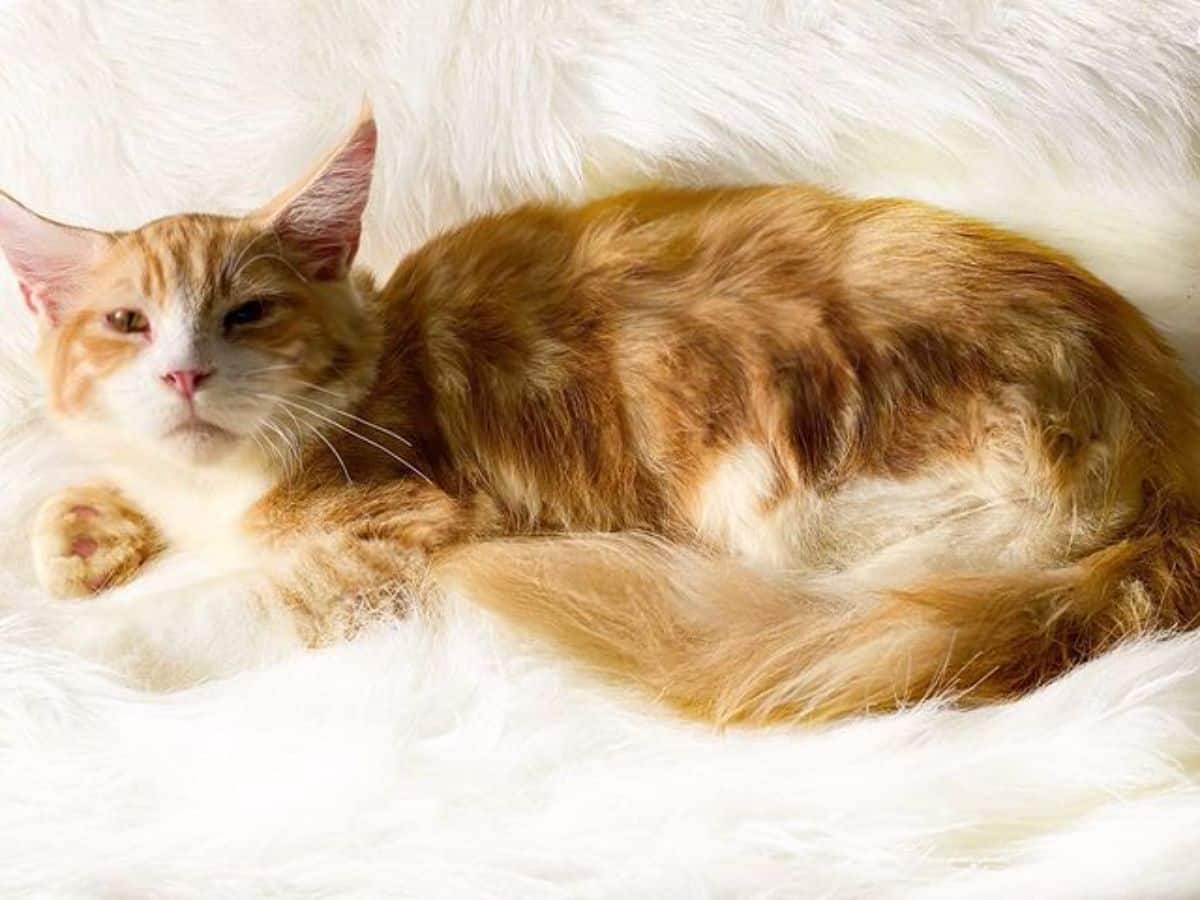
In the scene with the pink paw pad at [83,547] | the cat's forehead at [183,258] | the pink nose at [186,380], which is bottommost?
the pink paw pad at [83,547]

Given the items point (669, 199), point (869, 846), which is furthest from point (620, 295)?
point (869, 846)

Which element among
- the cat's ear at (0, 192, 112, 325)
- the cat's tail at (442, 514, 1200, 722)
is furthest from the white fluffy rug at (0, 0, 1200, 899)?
the cat's ear at (0, 192, 112, 325)

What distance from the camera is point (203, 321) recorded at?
120 centimetres

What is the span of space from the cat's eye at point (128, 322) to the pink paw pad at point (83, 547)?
0.22 meters

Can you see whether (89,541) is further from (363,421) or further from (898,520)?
(898,520)

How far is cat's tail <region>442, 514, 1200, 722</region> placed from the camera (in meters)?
1.09

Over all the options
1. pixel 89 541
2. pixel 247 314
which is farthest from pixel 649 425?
pixel 89 541

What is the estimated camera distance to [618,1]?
1.44 metres

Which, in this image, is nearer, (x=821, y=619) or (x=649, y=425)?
(x=821, y=619)

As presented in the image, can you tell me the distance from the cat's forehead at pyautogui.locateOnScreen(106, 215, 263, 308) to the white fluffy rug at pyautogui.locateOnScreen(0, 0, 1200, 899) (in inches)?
9.0

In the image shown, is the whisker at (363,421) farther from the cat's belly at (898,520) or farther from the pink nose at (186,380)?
the cat's belly at (898,520)

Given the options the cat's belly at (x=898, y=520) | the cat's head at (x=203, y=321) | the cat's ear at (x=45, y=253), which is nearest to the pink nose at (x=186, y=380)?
the cat's head at (x=203, y=321)

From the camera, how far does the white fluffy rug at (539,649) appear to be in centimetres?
96

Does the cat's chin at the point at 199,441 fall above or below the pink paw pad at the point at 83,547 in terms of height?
above
